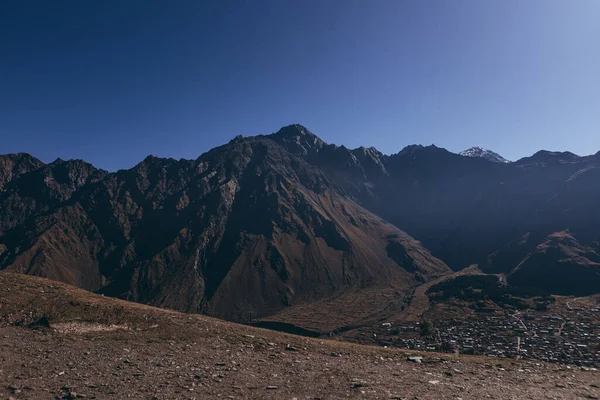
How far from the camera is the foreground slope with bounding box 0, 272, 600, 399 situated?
1373cm

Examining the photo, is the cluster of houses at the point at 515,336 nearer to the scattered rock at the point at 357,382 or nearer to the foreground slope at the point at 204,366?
the foreground slope at the point at 204,366

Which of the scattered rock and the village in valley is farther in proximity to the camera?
the village in valley

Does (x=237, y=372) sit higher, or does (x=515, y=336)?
(x=237, y=372)

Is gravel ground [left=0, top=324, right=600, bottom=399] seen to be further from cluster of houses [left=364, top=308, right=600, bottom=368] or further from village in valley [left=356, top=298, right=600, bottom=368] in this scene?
cluster of houses [left=364, top=308, right=600, bottom=368]

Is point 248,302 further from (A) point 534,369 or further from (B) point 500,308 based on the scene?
(A) point 534,369

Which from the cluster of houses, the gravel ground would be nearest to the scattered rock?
the gravel ground

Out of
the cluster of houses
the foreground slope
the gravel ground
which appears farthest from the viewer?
the cluster of houses

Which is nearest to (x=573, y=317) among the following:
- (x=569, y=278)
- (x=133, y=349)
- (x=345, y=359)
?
(x=569, y=278)

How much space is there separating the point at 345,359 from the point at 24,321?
19227mm

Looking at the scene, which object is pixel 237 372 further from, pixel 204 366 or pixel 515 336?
pixel 515 336

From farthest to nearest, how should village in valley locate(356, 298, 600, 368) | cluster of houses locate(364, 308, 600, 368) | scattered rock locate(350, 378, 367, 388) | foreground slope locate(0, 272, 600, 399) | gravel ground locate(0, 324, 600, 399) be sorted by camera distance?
1. village in valley locate(356, 298, 600, 368)
2. cluster of houses locate(364, 308, 600, 368)
3. scattered rock locate(350, 378, 367, 388)
4. foreground slope locate(0, 272, 600, 399)
5. gravel ground locate(0, 324, 600, 399)

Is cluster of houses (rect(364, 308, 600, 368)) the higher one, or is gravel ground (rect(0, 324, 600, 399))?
gravel ground (rect(0, 324, 600, 399))

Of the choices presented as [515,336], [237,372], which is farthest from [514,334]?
[237,372]

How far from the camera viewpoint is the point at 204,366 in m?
16.2
